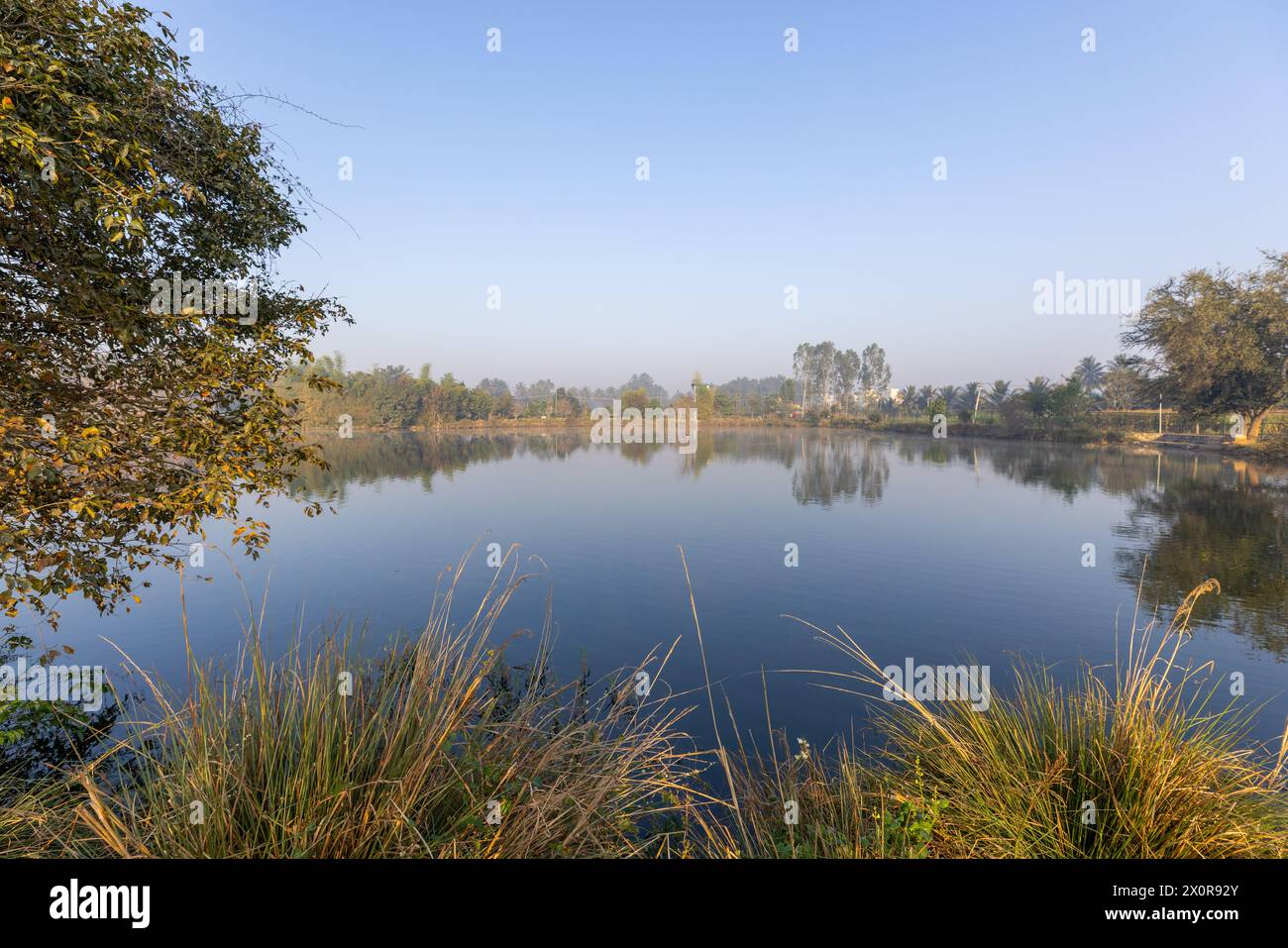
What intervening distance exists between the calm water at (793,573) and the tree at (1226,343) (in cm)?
1042

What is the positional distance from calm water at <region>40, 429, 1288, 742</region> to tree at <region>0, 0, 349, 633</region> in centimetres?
191

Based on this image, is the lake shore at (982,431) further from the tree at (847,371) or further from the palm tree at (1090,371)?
the palm tree at (1090,371)

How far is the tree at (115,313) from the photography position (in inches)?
133

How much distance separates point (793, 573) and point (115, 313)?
1172cm

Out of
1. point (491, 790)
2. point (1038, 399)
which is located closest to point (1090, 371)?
point (1038, 399)

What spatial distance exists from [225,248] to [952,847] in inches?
294

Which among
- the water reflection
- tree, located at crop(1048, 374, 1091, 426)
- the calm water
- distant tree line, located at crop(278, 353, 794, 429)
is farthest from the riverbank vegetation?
distant tree line, located at crop(278, 353, 794, 429)

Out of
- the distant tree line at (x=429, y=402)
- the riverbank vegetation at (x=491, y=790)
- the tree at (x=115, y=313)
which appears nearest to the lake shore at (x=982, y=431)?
the distant tree line at (x=429, y=402)

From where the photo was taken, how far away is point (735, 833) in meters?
4.03

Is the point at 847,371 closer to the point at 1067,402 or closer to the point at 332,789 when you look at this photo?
the point at 1067,402

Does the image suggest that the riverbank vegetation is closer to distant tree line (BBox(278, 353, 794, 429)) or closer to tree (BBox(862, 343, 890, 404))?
distant tree line (BBox(278, 353, 794, 429))
